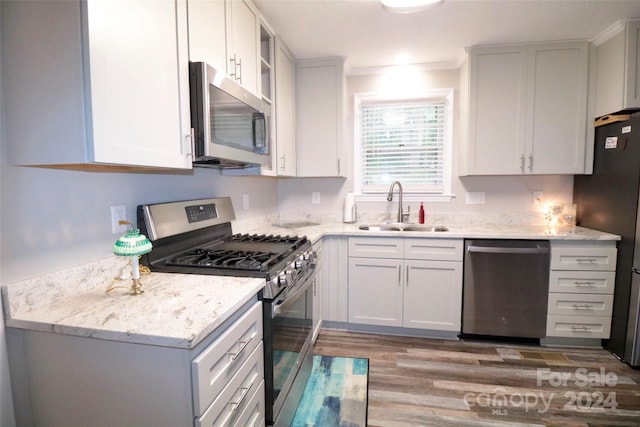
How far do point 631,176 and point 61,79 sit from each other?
9.95 feet

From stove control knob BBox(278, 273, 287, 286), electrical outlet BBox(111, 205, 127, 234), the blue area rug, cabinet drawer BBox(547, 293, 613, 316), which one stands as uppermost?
electrical outlet BBox(111, 205, 127, 234)

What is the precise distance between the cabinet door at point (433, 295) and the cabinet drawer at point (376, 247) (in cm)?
14

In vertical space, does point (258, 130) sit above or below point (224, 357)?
above

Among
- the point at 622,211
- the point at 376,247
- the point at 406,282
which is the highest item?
the point at 622,211

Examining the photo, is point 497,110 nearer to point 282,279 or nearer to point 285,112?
point 285,112

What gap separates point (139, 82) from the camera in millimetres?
1013

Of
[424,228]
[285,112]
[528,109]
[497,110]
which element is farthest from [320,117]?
[528,109]

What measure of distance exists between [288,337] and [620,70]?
292cm

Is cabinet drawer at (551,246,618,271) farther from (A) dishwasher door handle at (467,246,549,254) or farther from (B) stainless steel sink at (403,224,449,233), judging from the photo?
(B) stainless steel sink at (403,224,449,233)

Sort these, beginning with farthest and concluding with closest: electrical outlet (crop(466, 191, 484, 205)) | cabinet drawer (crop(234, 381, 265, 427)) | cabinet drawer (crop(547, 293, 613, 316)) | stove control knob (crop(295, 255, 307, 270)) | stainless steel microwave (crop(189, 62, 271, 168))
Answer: electrical outlet (crop(466, 191, 484, 205))
cabinet drawer (crop(547, 293, 613, 316))
stove control knob (crop(295, 255, 307, 270))
stainless steel microwave (crop(189, 62, 271, 168))
cabinet drawer (crop(234, 381, 265, 427))

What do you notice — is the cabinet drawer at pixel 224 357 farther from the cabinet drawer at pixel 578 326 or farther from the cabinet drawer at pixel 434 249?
the cabinet drawer at pixel 578 326

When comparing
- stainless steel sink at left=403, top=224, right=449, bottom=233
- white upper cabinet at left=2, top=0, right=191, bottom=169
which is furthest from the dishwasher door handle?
white upper cabinet at left=2, top=0, right=191, bottom=169

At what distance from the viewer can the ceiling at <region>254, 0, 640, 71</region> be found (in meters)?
1.93

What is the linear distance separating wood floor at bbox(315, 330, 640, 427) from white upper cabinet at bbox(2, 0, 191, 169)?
1776 millimetres
